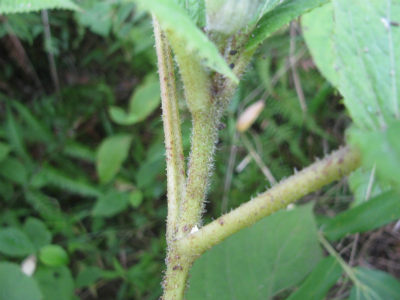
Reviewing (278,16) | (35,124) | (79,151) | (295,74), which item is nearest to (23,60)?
(35,124)

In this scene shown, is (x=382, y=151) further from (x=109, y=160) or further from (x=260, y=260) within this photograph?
(x=109, y=160)

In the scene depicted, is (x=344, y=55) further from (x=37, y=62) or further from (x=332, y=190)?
(x=37, y=62)

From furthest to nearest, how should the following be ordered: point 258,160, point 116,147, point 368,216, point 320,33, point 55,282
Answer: point 116,147
point 258,160
point 55,282
point 320,33
point 368,216

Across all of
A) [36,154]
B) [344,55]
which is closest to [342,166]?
[344,55]

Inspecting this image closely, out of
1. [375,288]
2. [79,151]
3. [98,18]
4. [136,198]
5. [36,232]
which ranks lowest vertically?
[375,288]

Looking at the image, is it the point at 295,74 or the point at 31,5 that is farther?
the point at 295,74

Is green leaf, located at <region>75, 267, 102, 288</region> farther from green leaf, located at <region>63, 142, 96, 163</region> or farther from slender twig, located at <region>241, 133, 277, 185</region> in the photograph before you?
slender twig, located at <region>241, 133, 277, 185</region>
